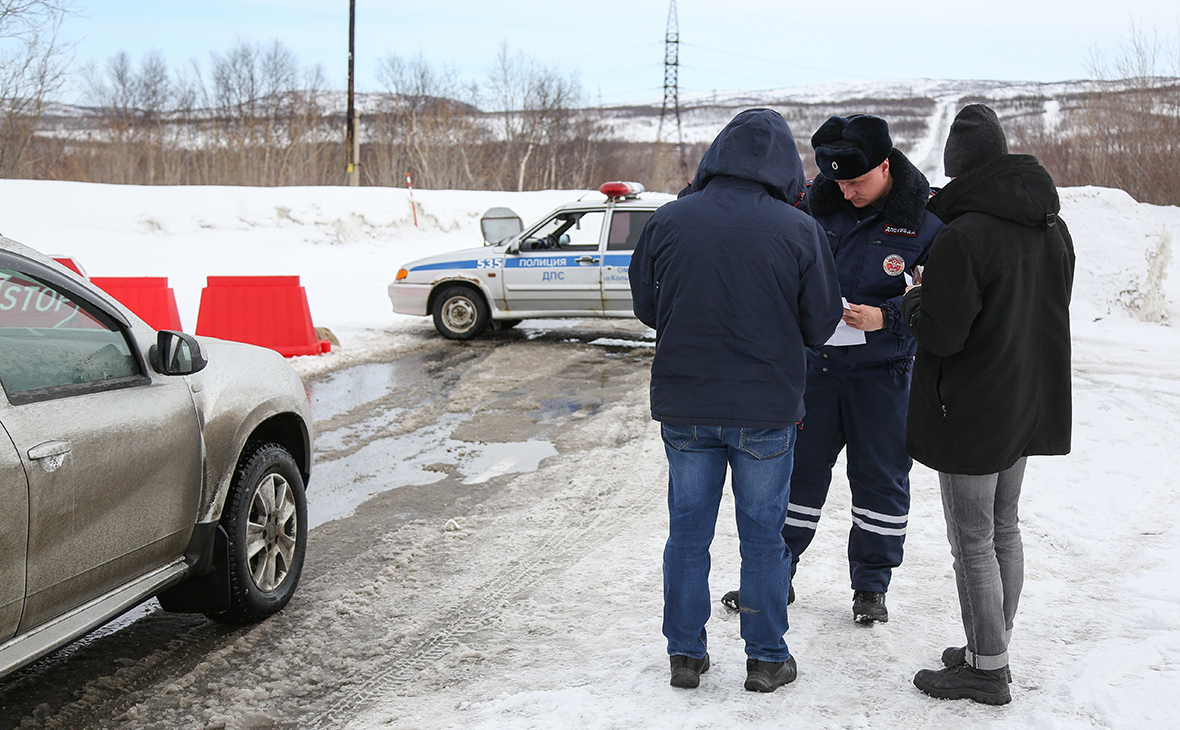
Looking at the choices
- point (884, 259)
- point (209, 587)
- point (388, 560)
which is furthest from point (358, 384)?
point (884, 259)

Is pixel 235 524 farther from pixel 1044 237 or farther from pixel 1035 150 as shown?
pixel 1035 150

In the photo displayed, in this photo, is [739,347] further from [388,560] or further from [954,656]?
[388,560]

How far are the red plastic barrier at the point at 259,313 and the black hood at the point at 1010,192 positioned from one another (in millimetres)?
8460

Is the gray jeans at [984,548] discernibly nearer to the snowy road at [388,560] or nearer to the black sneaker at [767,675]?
the black sneaker at [767,675]

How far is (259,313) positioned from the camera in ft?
32.7

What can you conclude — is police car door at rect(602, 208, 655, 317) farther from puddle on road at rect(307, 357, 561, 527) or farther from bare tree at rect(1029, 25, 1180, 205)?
bare tree at rect(1029, 25, 1180, 205)

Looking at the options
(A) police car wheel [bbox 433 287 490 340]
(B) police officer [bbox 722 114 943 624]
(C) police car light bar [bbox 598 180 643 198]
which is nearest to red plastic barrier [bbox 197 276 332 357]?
(A) police car wheel [bbox 433 287 490 340]

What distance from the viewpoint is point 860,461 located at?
11.7 feet

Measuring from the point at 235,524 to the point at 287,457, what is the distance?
1.54 ft

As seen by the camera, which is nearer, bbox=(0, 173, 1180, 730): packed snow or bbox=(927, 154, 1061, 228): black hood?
bbox=(927, 154, 1061, 228): black hood

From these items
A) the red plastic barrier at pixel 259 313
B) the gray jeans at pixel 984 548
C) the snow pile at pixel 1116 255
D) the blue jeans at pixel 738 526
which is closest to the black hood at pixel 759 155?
the blue jeans at pixel 738 526

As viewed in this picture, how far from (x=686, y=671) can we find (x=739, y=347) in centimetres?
115

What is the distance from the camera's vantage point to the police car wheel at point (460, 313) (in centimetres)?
1171

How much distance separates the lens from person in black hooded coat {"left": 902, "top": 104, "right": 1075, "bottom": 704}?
2760mm
